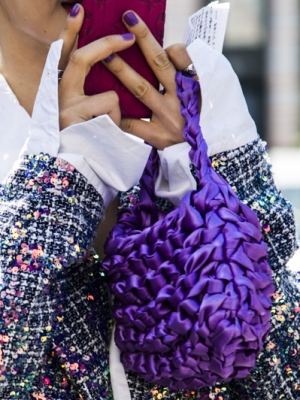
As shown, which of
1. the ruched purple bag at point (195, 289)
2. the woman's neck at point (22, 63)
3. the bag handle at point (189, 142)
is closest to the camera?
the ruched purple bag at point (195, 289)

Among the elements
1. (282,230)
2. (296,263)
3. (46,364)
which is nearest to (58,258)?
(46,364)

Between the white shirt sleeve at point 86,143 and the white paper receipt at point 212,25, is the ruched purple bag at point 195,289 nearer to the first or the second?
the white shirt sleeve at point 86,143

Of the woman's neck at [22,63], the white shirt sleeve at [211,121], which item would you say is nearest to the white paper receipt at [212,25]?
the white shirt sleeve at [211,121]

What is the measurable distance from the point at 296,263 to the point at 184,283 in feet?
2.07

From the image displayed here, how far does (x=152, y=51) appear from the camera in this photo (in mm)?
1050

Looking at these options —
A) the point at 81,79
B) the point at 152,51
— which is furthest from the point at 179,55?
the point at 81,79

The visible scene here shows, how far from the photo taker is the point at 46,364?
1039 mm

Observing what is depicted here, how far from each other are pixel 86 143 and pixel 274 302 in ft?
1.18

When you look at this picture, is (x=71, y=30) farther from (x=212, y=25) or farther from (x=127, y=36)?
(x=212, y=25)

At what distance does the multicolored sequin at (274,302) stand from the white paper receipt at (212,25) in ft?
0.55

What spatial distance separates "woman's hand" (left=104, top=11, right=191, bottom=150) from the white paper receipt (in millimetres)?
51

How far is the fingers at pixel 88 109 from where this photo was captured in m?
1.04

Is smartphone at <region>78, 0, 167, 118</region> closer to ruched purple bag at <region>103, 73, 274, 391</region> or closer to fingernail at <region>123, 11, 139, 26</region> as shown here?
fingernail at <region>123, 11, 139, 26</region>

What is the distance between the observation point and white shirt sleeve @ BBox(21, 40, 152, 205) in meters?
1.03
